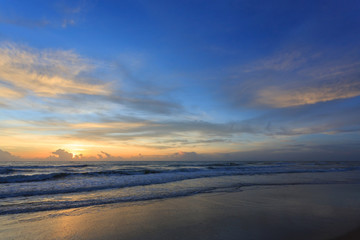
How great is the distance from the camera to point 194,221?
607cm

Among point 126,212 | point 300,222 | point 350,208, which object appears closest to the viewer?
point 300,222

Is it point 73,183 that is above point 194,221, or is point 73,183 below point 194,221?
below

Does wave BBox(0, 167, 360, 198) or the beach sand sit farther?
wave BBox(0, 167, 360, 198)

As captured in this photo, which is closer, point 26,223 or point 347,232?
point 347,232

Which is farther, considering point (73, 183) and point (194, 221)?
point (73, 183)

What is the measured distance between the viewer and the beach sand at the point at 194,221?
5.09 metres

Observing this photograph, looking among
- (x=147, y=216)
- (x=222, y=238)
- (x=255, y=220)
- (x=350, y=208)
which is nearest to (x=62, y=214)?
(x=147, y=216)

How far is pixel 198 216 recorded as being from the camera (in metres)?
6.57

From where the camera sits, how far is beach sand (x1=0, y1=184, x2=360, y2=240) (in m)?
5.09

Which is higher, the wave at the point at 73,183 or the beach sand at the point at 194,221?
the beach sand at the point at 194,221

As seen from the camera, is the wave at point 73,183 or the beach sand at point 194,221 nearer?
the beach sand at point 194,221

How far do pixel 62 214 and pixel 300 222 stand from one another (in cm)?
777

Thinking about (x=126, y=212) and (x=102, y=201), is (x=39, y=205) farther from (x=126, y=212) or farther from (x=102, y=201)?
(x=126, y=212)

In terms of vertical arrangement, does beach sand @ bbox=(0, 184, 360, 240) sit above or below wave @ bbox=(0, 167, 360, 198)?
above
